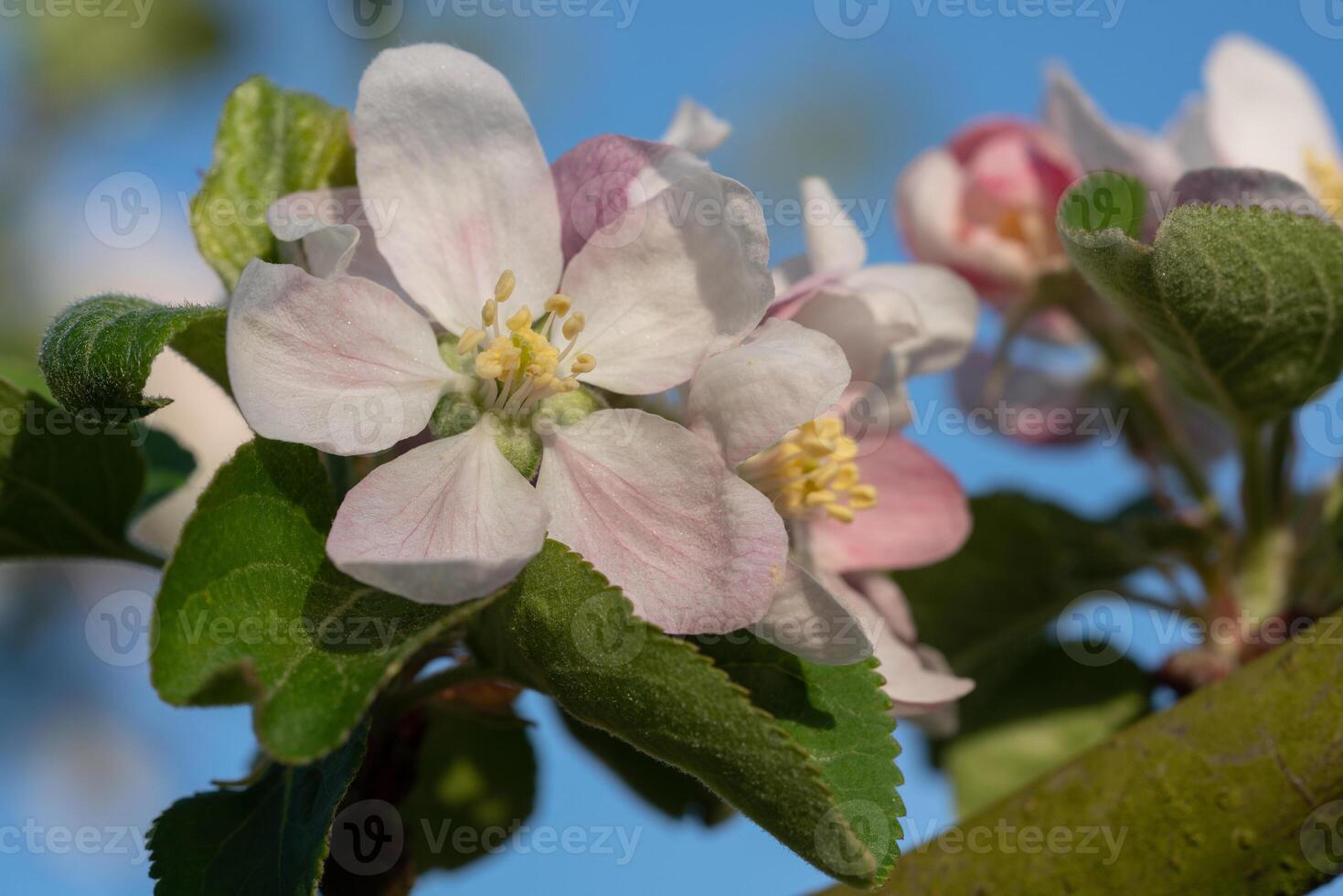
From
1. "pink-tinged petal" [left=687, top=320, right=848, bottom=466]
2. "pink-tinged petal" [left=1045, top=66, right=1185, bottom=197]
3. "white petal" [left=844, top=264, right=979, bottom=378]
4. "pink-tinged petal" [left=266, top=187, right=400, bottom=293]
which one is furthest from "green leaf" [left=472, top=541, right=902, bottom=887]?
"pink-tinged petal" [left=1045, top=66, right=1185, bottom=197]

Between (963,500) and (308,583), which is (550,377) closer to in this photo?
(308,583)

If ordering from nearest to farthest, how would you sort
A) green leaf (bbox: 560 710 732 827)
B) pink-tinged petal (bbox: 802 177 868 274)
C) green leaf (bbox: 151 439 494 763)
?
1. green leaf (bbox: 151 439 494 763)
2. pink-tinged petal (bbox: 802 177 868 274)
3. green leaf (bbox: 560 710 732 827)

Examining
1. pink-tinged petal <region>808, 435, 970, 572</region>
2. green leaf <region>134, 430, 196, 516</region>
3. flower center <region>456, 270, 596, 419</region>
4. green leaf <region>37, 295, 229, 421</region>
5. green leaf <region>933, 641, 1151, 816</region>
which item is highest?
green leaf <region>37, 295, 229, 421</region>

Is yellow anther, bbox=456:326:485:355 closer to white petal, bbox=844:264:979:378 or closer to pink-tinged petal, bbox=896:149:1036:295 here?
white petal, bbox=844:264:979:378

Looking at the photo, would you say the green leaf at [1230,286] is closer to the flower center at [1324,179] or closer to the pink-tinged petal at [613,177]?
the pink-tinged petal at [613,177]

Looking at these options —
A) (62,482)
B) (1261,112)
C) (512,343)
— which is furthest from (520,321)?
Result: (1261,112)

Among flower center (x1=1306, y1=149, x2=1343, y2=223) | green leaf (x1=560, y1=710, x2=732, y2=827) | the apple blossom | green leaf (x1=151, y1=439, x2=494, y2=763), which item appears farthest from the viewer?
the apple blossom

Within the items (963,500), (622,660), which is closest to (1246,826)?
(963,500)
